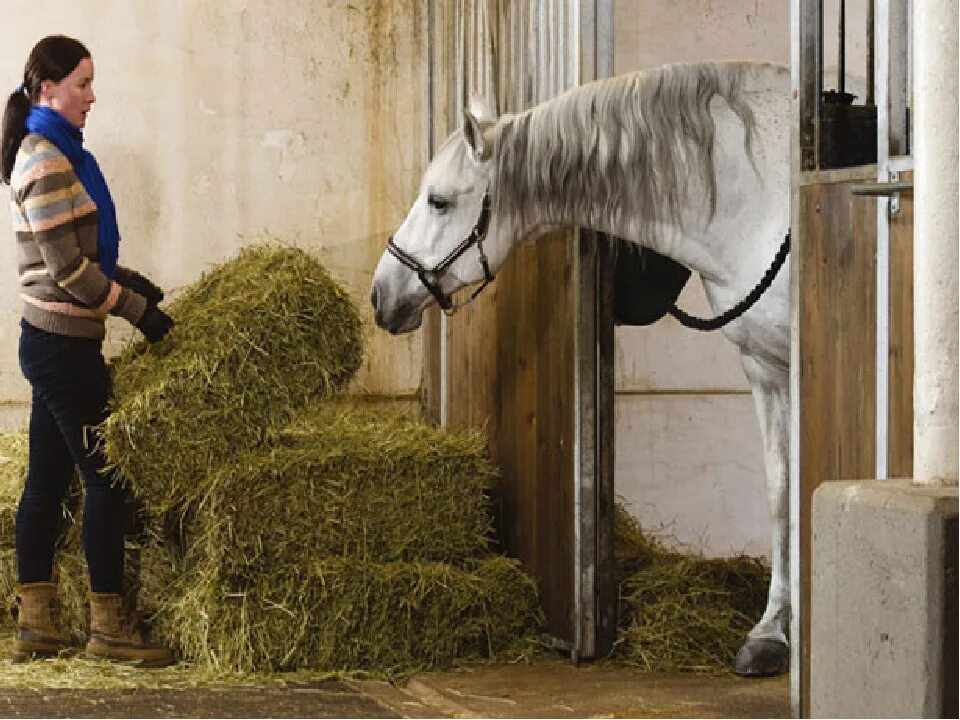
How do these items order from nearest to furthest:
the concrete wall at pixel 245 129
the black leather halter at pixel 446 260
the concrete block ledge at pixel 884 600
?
the concrete block ledge at pixel 884 600 → the black leather halter at pixel 446 260 → the concrete wall at pixel 245 129

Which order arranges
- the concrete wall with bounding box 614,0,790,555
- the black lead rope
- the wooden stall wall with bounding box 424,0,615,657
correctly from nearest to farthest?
the black lead rope, the wooden stall wall with bounding box 424,0,615,657, the concrete wall with bounding box 614,0,790,555

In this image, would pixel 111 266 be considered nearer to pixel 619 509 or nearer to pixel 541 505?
pixel 541 505

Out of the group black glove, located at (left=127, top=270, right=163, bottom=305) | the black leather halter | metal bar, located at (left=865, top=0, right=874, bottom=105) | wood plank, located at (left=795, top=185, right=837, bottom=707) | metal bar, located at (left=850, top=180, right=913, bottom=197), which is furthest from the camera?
black glove, located at (left=127, top=270, right=163, bottom=305)

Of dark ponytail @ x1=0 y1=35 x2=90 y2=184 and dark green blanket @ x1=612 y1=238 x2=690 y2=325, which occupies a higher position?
dark ponytail @ x1=0 y1=35 x2=90 y2=184

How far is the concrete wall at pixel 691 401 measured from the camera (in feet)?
19.9

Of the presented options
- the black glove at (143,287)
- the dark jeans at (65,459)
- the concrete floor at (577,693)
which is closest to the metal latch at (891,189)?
the concrete floor at (577,693)

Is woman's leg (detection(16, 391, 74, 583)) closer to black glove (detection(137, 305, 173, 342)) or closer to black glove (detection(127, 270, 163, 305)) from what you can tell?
black glove (detection(137, 305, 173, 342))

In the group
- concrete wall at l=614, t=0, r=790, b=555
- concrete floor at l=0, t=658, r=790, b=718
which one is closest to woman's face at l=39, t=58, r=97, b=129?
concrete floor at l=0, t=658, r=790, b=718

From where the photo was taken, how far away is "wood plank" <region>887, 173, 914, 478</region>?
2.77 m

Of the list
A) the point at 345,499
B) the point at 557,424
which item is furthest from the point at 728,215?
the point at 345,499

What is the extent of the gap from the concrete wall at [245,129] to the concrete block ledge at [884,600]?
3.18 m

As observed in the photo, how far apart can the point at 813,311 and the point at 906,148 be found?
0.37 meters

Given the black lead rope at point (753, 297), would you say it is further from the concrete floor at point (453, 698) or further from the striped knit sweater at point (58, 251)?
the striped knit sweater at point (58, 251)

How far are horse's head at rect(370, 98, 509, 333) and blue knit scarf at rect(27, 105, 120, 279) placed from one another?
695 millimetres
